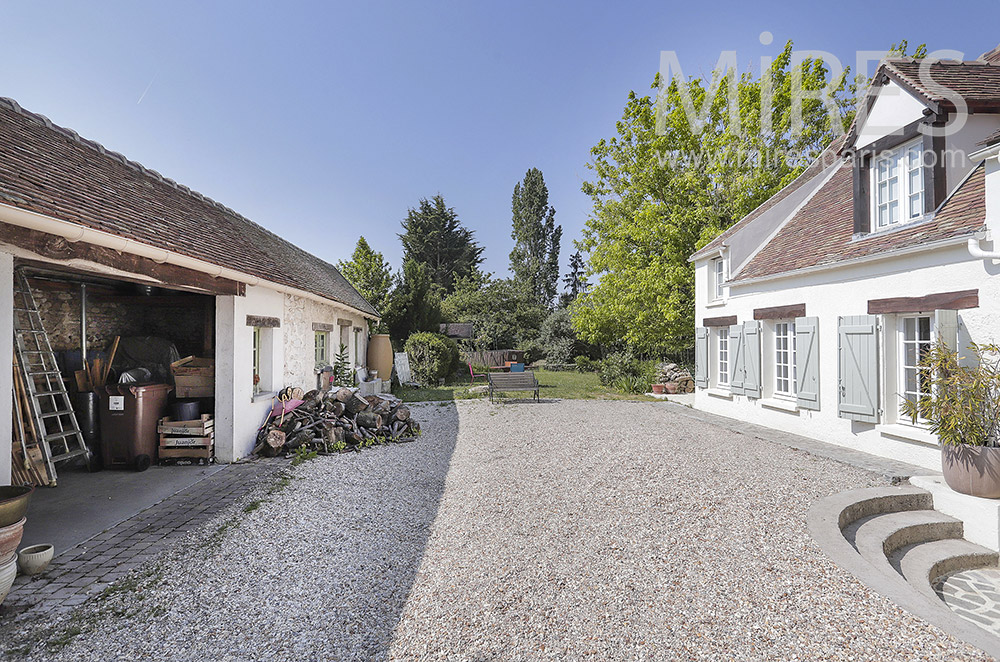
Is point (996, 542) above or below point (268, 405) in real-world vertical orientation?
below

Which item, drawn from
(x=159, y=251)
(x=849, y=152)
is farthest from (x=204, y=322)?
(x=849, y=152)

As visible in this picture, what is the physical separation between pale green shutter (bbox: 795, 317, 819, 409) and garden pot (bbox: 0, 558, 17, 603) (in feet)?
32.4

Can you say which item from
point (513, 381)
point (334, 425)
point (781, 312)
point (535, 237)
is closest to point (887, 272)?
point (781, 312)

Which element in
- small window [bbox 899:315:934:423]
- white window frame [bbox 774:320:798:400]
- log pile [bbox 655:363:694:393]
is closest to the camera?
small window [bbox 899:315:934:423]

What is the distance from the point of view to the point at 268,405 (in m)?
7.59

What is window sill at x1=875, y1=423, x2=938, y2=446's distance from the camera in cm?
595

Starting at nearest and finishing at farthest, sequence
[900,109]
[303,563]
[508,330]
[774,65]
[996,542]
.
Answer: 1. [303,563]
2. [996,542]
3. [900,109]
4. [774,65]
5. [508,330]

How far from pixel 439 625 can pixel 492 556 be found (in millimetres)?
995

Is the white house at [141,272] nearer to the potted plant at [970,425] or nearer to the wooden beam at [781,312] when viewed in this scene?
the potted plant at [970,425]

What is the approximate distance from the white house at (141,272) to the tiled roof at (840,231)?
358 inches

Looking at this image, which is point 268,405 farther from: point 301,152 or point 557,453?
point 301,152

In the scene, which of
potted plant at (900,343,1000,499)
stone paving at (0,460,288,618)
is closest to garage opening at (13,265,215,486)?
stone paving at (0,460,288,618)

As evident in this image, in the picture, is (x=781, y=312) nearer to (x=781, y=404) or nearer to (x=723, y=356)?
(x=781, y=404)

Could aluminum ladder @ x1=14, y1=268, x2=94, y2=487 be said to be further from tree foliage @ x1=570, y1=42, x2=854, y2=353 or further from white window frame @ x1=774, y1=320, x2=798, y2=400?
tree foliage @ x1=570, y1=42, x2=854, y2=353
